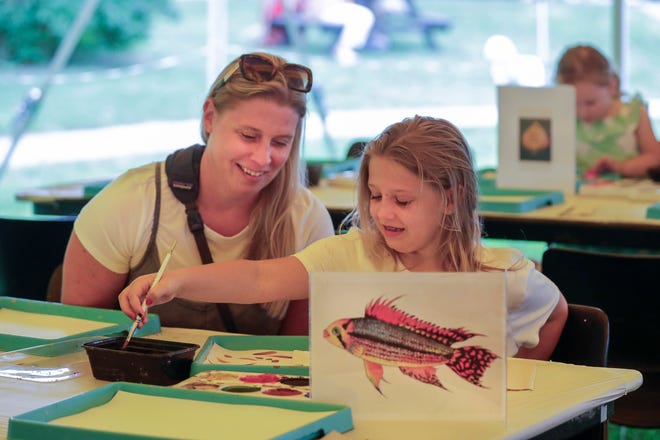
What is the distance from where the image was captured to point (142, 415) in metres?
1.60

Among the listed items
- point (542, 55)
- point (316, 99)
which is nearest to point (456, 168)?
point (316, 99)

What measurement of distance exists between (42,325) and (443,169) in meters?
0.87

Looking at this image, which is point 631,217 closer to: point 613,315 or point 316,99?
point 613,315

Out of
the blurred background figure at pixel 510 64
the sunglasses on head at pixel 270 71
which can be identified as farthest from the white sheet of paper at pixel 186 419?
the blurred background figure at pixel 510 64

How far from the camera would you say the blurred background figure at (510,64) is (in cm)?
922

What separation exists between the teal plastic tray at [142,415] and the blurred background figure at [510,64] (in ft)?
22.0

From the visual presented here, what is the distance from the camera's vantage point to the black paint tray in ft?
6.01

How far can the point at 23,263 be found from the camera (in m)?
2.97

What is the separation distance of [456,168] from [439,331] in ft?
2.05

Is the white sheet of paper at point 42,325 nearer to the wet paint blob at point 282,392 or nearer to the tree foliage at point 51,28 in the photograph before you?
the wet paint blob at point 282,392

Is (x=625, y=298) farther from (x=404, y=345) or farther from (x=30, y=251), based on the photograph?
(x=30, y=251)

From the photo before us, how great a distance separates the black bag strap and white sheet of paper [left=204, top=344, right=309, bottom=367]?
1.38 feet

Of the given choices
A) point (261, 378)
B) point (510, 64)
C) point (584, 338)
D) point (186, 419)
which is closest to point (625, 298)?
point (584, 338)

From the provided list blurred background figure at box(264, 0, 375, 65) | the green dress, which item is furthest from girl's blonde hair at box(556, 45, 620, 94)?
blurred background figure at box(264, 0, 375, 65)
